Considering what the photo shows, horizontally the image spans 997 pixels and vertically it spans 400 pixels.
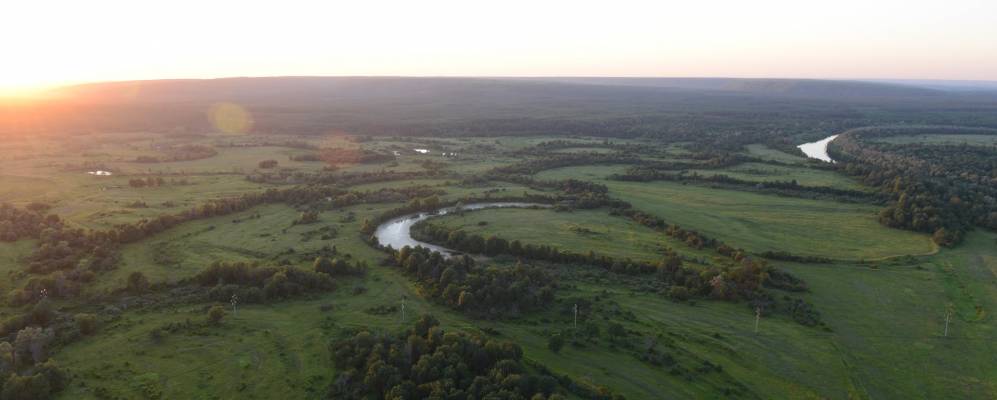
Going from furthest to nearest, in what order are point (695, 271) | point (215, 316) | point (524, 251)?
1. point (524, 251)
2. point (695, 271)
3. point (215, 316)

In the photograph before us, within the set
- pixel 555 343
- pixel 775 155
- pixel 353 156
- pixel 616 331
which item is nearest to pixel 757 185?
pixel 775 155

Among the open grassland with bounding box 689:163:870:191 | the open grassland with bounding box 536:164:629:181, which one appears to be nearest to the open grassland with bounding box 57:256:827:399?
the open grassland with bounding box 536:164:629:181

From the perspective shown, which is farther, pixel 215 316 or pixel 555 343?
pixel 215 316

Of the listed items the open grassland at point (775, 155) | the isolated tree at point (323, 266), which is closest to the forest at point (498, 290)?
the isolated tree at point (323, 266)

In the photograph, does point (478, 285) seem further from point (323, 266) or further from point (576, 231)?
point (576, 231)

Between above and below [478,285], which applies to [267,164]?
below

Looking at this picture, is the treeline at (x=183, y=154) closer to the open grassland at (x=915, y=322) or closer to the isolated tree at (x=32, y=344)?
the isolated tree at (x=32, y=344)
